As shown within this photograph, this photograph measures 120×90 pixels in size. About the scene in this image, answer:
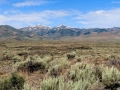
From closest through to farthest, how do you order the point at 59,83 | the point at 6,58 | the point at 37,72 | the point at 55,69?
the point at 59,83
the point at 55,69
the point at 37,72
the point at 6,58

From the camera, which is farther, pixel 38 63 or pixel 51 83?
pixel 38 63

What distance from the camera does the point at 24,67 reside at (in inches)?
637

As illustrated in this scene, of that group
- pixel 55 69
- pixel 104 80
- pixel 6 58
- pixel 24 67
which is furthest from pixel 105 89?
pixel 6 58

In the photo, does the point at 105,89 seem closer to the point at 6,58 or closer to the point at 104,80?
the point at 104,80

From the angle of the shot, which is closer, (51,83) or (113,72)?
(51,83)

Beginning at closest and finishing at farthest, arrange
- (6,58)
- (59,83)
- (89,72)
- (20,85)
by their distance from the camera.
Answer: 1. (59,83)
2. (20,85)
3. (89,72)
4. (6,58)

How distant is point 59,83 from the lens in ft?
23.9

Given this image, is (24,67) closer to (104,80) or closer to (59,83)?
(104,80)

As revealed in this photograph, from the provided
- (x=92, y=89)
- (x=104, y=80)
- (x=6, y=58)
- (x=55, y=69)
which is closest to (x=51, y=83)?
(x=92, y=89)

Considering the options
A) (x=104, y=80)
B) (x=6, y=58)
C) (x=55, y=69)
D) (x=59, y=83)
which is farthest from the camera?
(x=6, y=58)

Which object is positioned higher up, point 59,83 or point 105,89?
point 59,83

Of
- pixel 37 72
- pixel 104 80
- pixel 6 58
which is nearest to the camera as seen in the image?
pixel 104 80

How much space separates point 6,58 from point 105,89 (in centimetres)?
2230

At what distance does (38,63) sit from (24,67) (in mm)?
1119
